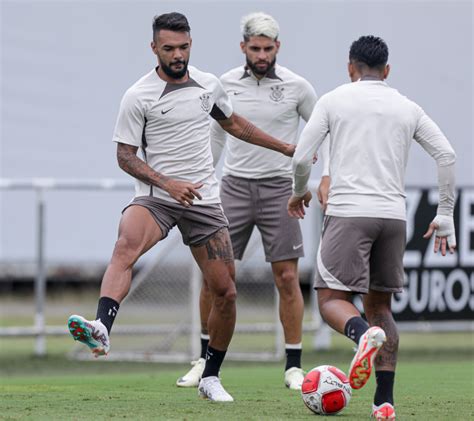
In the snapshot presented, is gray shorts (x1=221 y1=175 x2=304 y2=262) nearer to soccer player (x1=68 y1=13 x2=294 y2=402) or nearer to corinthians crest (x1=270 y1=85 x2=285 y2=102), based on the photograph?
corinthians crest (x1=270 y1=85 x2=285 y2=102)

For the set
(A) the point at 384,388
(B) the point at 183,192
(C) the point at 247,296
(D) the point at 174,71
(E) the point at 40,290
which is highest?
(D) the point at 174,71

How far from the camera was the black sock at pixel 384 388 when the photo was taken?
264 inches

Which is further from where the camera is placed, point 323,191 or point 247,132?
point 247,132

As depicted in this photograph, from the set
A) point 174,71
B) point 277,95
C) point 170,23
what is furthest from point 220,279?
point 277,95

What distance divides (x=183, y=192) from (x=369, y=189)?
46.9 inches

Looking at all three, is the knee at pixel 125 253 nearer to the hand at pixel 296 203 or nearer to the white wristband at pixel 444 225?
the hand at pixel 296 203

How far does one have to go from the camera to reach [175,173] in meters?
7.70

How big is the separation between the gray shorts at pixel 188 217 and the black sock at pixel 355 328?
4.48 ft

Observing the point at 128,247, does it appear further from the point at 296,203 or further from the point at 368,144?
the point at 368,144

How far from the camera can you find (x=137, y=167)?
7566mm

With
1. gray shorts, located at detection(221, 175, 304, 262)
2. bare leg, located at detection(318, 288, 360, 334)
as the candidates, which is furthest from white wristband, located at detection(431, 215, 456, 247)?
gray shorts, located at detection(221, 175, 304, 262)

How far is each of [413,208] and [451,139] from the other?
4.60 metres

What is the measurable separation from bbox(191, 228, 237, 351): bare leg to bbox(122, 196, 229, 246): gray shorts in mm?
53

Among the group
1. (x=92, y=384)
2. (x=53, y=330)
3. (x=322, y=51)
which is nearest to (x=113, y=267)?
(x=92, y=384)
